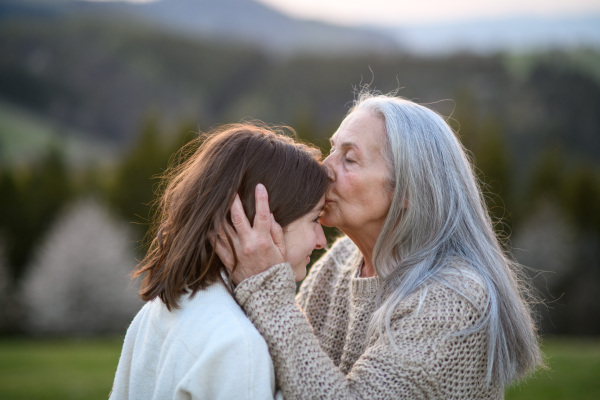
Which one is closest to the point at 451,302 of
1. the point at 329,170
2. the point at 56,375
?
the point at 329,170

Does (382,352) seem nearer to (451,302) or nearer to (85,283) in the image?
(451,302)

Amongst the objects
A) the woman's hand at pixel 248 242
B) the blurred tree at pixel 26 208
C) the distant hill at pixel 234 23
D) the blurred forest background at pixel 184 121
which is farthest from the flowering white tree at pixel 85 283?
the distant hill at pixel 234 23

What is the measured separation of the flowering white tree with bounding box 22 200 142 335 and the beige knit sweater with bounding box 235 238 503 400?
22.2 metres

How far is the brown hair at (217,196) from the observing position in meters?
2.26

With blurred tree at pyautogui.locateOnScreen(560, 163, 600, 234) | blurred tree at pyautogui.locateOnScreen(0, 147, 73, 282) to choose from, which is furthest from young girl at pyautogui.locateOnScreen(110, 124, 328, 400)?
blurred tree at pyautogui.locateOnScreen(560, 163, 600, 234)

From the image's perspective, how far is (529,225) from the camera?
87.4ft

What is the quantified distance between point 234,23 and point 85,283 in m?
130

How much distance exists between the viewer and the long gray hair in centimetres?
253

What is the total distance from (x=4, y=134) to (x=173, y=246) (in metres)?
63.6

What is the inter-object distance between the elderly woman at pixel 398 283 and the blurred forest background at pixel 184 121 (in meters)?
0.29

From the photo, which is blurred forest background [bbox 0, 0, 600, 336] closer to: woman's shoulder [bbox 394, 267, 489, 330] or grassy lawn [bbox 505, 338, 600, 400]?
woman's shoulder [bbox 394, 267, 489, 330]

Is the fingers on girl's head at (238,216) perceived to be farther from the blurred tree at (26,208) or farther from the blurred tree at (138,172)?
the blurred tree at (26,208)

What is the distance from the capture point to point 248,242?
232 cm

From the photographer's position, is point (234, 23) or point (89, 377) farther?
point (234, 23)
